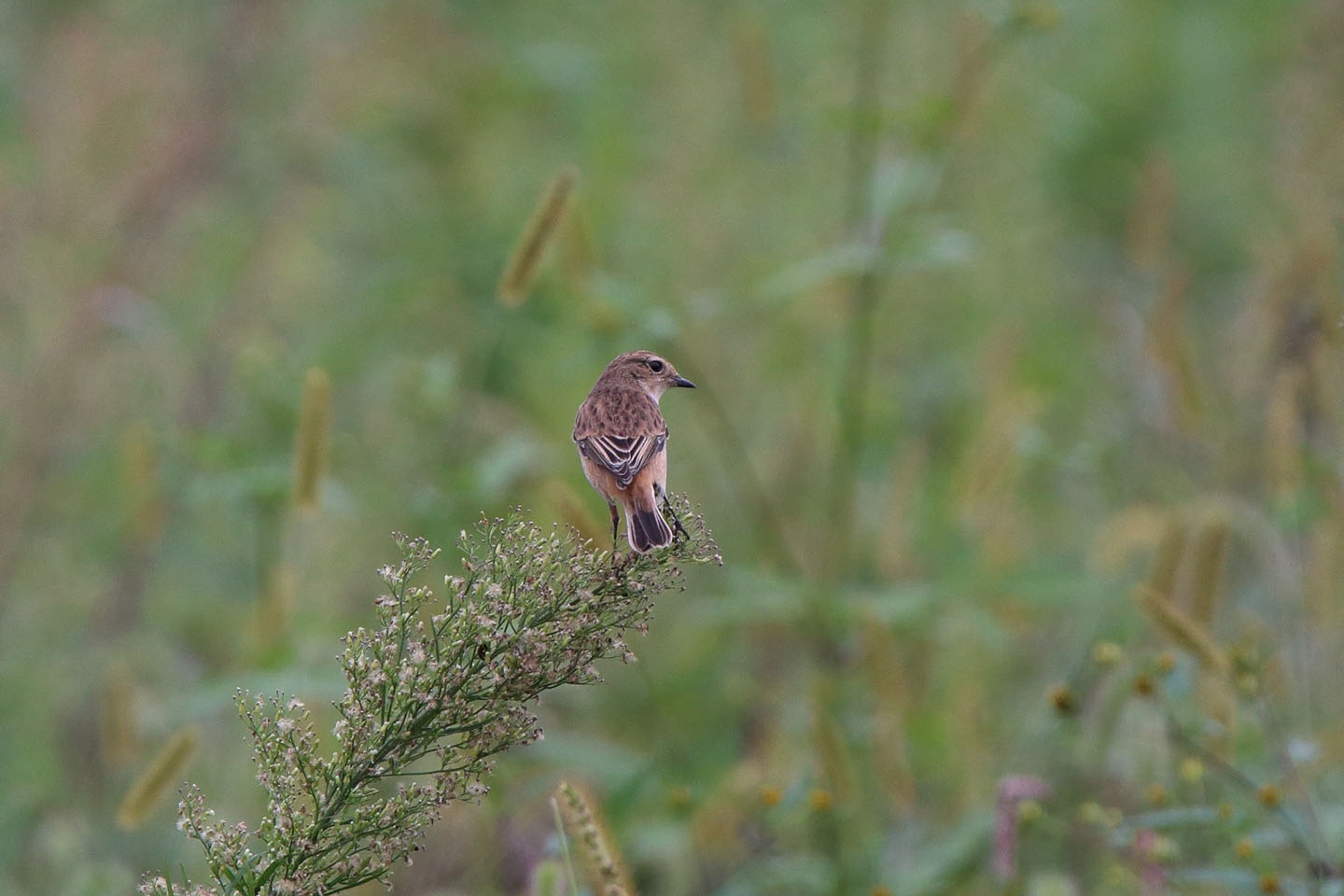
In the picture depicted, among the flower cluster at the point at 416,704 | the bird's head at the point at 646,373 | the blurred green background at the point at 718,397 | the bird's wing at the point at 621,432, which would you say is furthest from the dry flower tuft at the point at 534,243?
the flower cluster at the point at 416,704

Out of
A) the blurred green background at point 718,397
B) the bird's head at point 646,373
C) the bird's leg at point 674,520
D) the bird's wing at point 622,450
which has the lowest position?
the bird's leg at point 674,520

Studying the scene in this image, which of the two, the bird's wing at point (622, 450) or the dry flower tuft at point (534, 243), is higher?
the dry flower tuft at point (534, 243)

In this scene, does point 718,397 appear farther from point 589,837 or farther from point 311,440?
point 589,837

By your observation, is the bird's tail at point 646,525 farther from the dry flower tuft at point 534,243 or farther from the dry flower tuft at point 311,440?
the dry flower tuft at point 311,440

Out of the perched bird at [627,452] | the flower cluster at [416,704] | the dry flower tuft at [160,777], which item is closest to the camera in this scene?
the flower cluster at [416,704]

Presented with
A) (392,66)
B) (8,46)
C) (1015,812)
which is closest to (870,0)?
(1015,812)

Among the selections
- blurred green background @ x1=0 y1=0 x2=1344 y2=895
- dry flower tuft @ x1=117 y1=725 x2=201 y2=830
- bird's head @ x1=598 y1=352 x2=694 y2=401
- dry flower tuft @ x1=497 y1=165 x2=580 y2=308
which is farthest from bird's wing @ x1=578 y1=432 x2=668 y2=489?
dry flower tuft @ x1=117 y1=725 x2=201 y2=830

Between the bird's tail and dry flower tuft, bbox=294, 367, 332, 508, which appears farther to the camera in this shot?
dry flower tuft, bbox=294, 367, 332, 508

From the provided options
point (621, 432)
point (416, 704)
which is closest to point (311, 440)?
point (621, 432)

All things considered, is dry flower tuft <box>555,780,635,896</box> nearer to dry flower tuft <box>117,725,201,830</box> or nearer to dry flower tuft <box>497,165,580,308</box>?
dry flower tuft <box>117,725,201,830</box>
